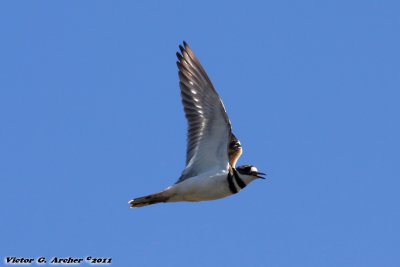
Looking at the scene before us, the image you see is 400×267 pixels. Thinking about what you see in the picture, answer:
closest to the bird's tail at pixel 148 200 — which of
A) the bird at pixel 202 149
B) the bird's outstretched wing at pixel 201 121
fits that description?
the bird at pixel 202 149

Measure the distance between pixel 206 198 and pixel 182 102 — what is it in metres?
2.03

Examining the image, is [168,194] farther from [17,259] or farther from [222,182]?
[17,259]

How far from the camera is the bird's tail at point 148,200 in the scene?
19.0m

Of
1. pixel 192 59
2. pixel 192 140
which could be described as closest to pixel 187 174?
pixel 192 140

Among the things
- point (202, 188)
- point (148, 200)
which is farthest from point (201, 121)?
point (148, 200)

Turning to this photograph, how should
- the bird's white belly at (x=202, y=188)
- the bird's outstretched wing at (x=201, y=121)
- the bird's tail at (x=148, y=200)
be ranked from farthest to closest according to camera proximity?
the bird's outstretched wing at (x=201, y=121), the bird's tail at (x=148, y=200), the bird's white belly at (x=202, y=188)

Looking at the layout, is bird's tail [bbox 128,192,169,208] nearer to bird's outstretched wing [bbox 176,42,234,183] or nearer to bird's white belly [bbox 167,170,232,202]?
bird's white belly [bbox 167,170,232,202]

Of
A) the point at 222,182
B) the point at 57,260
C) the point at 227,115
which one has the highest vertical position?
the point at 227,115

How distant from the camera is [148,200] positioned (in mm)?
19156

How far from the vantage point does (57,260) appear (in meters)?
19.0

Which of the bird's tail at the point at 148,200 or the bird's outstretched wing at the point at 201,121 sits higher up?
the bird's outstretched wing at the point at 201,121

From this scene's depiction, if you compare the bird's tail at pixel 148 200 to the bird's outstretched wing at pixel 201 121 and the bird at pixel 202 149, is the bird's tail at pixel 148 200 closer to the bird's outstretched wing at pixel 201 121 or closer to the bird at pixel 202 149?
the bird at pixel 202 149

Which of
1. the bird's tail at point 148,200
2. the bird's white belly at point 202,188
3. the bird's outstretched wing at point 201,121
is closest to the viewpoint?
the bird's white belly at point 202,188

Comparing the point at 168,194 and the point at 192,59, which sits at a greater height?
the point at 192,59
